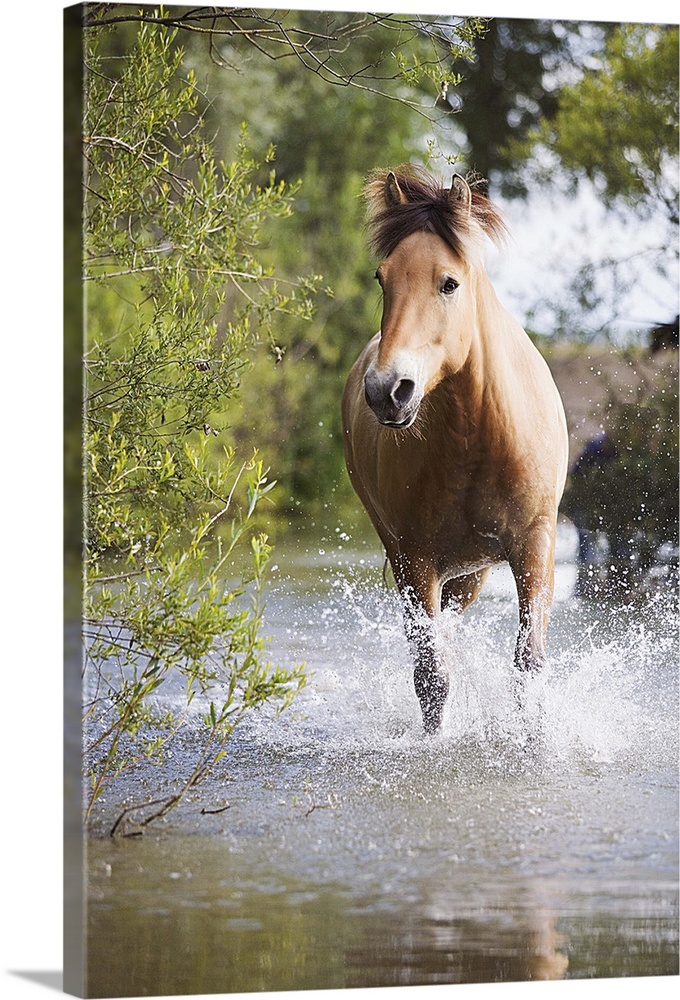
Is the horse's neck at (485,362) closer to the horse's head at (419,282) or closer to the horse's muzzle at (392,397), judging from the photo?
the horse's head at (419,282)

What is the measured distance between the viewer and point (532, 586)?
438cm

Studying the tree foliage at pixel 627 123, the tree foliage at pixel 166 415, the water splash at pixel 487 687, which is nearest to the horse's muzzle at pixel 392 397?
the tree foliage at pixel 166 415

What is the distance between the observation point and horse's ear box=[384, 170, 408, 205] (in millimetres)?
4219

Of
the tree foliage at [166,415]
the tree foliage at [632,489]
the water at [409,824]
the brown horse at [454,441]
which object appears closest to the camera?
the water at [409,824]

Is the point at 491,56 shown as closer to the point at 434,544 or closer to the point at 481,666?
the point at 434,544

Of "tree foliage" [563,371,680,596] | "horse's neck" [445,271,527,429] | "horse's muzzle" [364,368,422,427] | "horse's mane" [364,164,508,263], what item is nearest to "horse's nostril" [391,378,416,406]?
"horse's muzzle" [364,368,422,427]

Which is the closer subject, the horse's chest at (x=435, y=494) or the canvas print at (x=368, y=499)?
the canvas print at (x=368, y=499)

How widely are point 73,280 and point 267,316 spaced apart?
0.63m

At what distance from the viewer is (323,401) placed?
429 centimetres

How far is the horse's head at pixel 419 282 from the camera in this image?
13.3ft

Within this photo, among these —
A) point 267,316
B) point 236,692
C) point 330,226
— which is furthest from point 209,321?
point 236,692

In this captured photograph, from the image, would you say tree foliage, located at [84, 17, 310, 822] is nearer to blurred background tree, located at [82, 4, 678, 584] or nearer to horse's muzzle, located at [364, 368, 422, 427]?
blurred background tree, located at [82, 4, 678, 584]

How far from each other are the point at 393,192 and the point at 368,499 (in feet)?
2.87

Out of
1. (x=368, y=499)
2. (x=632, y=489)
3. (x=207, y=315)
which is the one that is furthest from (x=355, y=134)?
(x=632, y=489)
